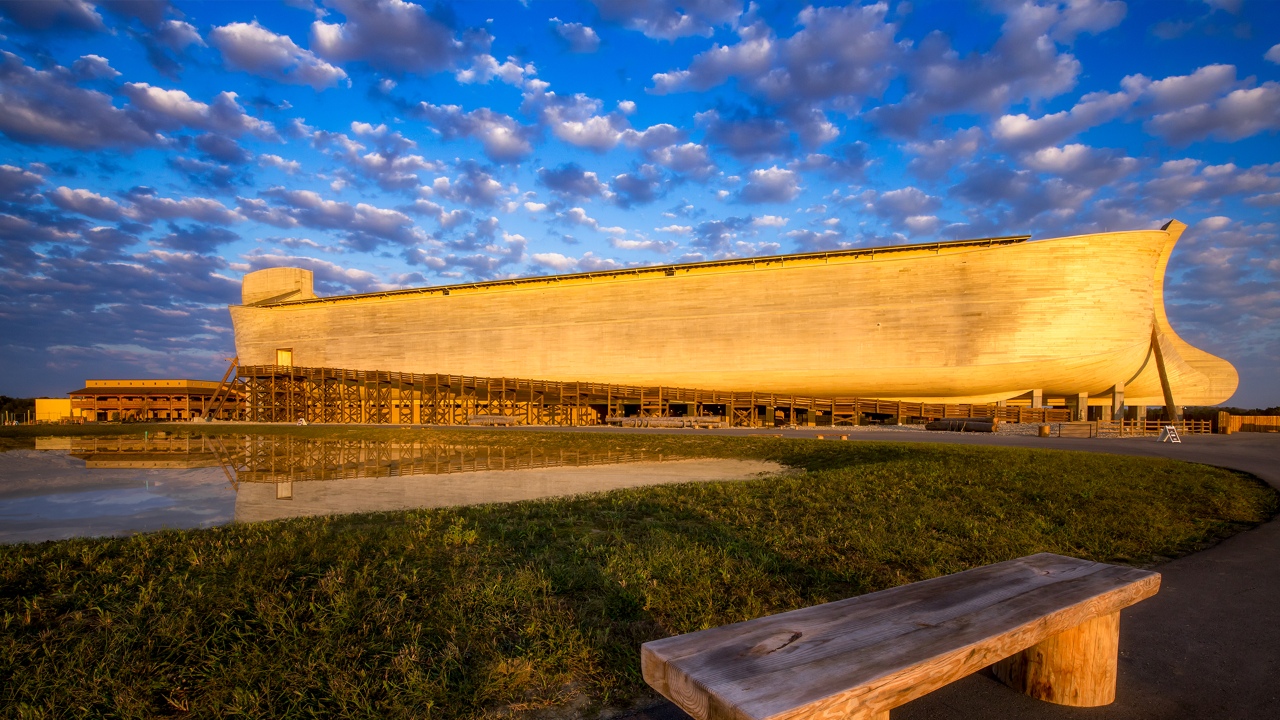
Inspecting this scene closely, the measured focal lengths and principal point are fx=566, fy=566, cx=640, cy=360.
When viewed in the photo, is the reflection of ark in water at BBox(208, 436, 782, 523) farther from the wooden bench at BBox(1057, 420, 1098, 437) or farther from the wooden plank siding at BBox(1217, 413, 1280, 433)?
the wooden plank siding at BBox(1217, 413, 1280, 433)

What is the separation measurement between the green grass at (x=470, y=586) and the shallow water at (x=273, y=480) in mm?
2036

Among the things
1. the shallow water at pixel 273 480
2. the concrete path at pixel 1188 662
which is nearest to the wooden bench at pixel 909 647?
the concrete path at pixel 1188 662

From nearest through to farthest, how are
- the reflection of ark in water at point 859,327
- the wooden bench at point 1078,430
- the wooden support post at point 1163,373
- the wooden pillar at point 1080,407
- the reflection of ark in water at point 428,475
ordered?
the reflection of ark in water at point 428,475 → the wooden bench at point 1078,430 → the reflection of ark in water at point 859,327 → the wooden support post at point 1163,373 → the wooden pillar at point 1080,407

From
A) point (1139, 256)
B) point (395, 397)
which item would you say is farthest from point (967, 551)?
point (395, 397)

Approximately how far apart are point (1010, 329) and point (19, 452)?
136 feet

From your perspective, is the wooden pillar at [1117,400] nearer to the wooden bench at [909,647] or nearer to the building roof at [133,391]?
the wooden bench at [909,647]

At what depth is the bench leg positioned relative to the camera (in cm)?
268

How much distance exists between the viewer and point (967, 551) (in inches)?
192

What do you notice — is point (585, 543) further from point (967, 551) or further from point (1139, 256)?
point (1139, 256)

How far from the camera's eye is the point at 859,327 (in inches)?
1315

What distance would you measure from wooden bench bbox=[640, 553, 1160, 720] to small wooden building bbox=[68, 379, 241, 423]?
61710mm

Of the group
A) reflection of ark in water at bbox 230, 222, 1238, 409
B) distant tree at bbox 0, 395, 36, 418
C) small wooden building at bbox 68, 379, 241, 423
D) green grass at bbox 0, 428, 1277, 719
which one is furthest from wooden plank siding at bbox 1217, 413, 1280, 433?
distant tree at bbox 0, 395, 36, 418

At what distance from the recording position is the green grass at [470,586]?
102 inches

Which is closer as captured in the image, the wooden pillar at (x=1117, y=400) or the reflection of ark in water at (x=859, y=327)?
the reflection of ark in water at (x=859, y=327)
